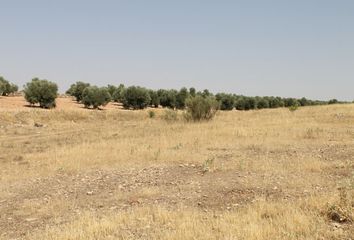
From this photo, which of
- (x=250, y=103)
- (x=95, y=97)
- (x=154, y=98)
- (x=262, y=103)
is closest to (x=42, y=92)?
(x=95, y=97)

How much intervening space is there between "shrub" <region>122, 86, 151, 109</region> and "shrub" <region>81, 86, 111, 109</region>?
5.83 m

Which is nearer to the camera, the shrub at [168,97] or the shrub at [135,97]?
the shrub at [135,97]

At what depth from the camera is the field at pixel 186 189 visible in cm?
650

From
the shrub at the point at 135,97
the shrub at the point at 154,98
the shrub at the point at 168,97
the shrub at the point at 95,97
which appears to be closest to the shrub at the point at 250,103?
the shrub at the point at 168,97

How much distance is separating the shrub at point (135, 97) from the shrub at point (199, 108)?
38.6 metres

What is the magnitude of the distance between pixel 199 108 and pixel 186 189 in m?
19.6

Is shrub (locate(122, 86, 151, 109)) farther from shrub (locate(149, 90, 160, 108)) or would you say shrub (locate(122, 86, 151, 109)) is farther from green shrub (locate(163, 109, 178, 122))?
green shrub (locate(163, 109, 178, 122))

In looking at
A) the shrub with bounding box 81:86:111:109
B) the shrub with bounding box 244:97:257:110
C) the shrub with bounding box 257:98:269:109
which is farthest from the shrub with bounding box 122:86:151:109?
the shrub with bounding box 257:98:269:109

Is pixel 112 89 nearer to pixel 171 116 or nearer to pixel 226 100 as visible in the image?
pixel 226 100

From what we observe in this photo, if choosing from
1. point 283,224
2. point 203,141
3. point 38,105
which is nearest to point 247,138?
point 203,141

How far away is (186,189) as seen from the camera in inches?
375

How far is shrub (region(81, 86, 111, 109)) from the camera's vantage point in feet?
199

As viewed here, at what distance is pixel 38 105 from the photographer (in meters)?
57.8

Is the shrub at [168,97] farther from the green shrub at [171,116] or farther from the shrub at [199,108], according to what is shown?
the shrub at [199,108]
